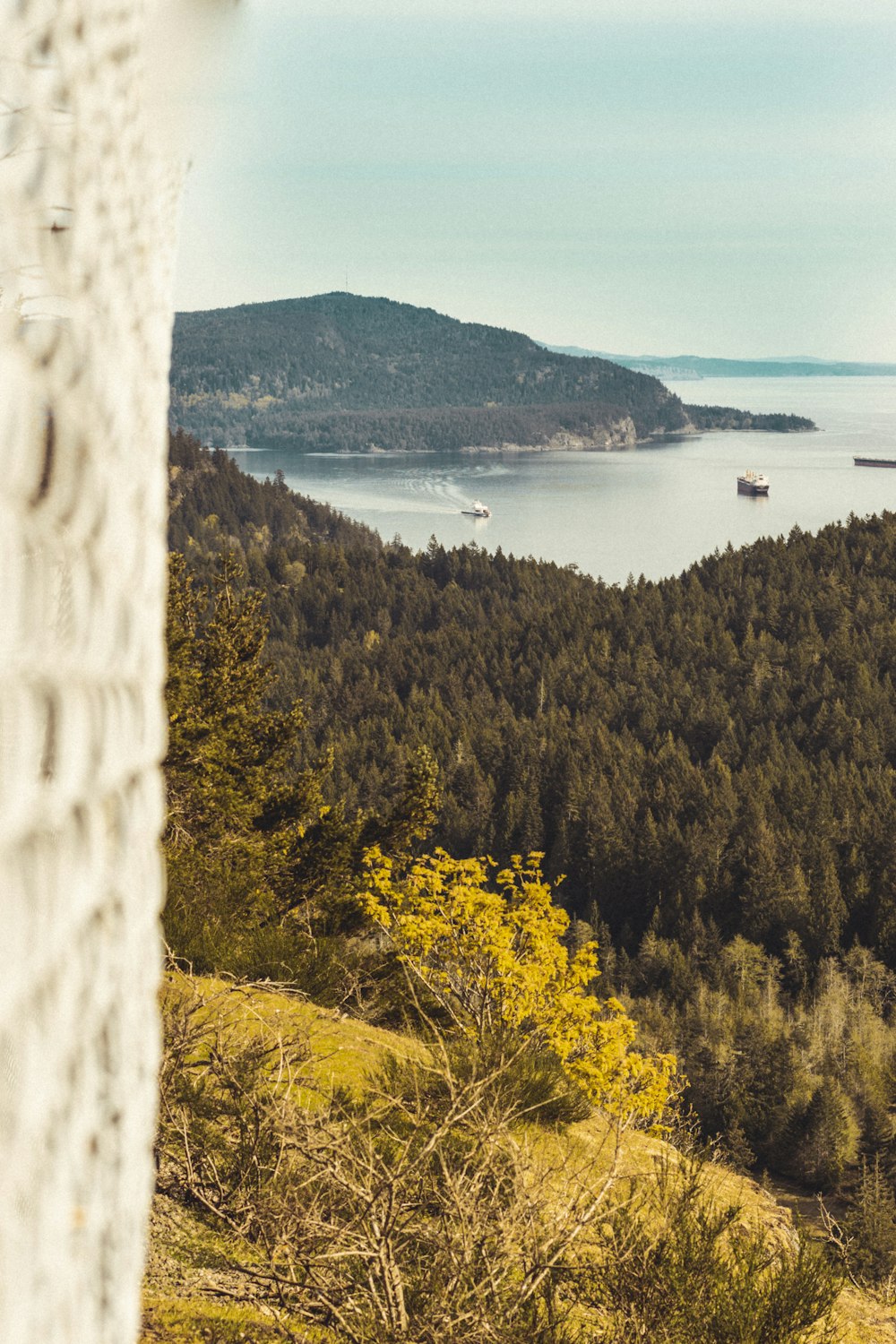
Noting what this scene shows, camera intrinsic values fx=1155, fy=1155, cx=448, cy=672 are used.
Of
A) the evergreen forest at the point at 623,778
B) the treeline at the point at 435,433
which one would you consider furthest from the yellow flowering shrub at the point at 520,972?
the treeline at the point at 435,433

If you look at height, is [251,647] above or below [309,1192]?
above

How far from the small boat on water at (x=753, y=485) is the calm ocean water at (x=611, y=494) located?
3.45ft

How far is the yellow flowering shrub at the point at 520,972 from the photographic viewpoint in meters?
8.25

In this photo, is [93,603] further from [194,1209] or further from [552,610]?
[552,610]

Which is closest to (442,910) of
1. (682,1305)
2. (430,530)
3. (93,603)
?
(682,1305)

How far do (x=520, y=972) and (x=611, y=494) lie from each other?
13141 cm

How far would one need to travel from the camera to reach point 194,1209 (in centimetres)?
511

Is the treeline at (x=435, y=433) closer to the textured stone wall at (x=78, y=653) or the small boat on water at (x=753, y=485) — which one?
the small boat on water at (x=753, y=485)

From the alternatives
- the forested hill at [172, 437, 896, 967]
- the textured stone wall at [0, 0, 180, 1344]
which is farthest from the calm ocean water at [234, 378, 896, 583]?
the textured stone wall at [0, 0, 180, 1344]

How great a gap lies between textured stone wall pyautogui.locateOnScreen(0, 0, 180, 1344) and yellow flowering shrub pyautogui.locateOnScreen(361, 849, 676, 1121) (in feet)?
23.8

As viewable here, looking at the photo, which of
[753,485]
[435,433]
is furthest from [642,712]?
[435,433]

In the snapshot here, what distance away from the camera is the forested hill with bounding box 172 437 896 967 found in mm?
51594

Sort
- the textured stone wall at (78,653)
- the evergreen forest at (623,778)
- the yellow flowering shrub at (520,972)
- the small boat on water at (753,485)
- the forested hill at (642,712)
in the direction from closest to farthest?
the textured stone wall at (78,653) → the yellow flowering shrub at (520,972) → the evergreen forest at (623,778) → the forested hill at (642,712) → the small boat on water at (753,485)

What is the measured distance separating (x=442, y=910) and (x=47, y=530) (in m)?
9.21
